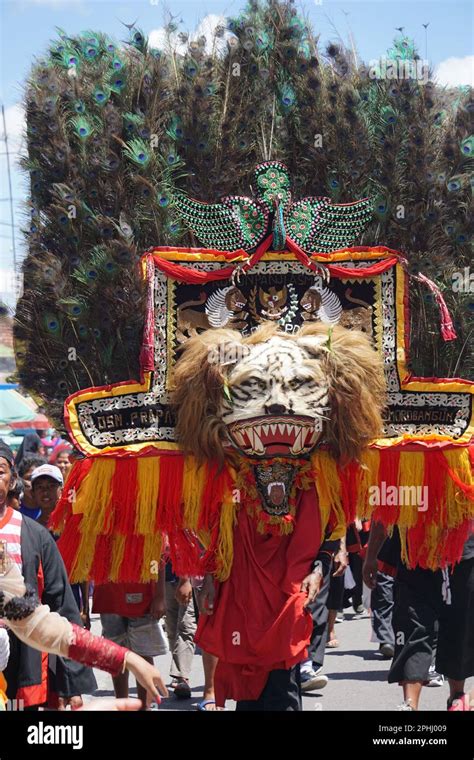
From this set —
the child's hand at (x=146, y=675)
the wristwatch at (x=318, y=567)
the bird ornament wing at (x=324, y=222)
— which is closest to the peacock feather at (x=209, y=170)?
the bird ornament wing at (x=324, y=222)

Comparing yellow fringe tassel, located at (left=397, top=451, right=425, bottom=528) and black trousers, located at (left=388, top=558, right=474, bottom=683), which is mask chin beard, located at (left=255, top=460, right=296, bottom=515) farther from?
black trousers, located at (left=388, top=558, right=474, bottom=683)

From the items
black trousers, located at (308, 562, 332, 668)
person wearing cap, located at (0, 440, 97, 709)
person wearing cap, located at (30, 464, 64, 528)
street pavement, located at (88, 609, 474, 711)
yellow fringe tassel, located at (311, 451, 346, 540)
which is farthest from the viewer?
black trousers, located at (308, 562, 332, 668)

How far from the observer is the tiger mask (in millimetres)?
6055

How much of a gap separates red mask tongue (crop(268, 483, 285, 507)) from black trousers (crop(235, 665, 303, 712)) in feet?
2.60

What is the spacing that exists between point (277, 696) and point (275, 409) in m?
1.35

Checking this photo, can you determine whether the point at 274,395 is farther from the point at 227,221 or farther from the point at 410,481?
the point at 227,221

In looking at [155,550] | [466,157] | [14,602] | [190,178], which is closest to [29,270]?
[190,178]

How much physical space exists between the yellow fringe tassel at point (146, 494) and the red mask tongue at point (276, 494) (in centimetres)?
58

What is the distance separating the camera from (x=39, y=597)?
5.36m

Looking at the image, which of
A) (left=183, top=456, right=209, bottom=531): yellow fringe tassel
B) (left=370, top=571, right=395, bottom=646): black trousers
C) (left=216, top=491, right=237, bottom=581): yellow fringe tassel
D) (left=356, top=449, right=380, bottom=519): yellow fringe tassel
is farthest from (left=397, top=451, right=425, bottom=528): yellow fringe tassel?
(left=370, top=571, right=395, bottom=646): black trousers

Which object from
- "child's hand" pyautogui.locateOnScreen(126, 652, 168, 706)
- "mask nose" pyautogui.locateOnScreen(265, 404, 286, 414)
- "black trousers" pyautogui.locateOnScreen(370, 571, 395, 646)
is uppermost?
"mask nose" pyautogui.locateOnScreen(265, 404, 286, 414)

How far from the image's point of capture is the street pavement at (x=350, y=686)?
25.3 feet

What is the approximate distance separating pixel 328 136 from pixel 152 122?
3.14 ft

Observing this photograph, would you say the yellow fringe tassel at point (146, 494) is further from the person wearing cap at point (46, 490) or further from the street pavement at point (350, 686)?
the street pavement at point (350, 686)
